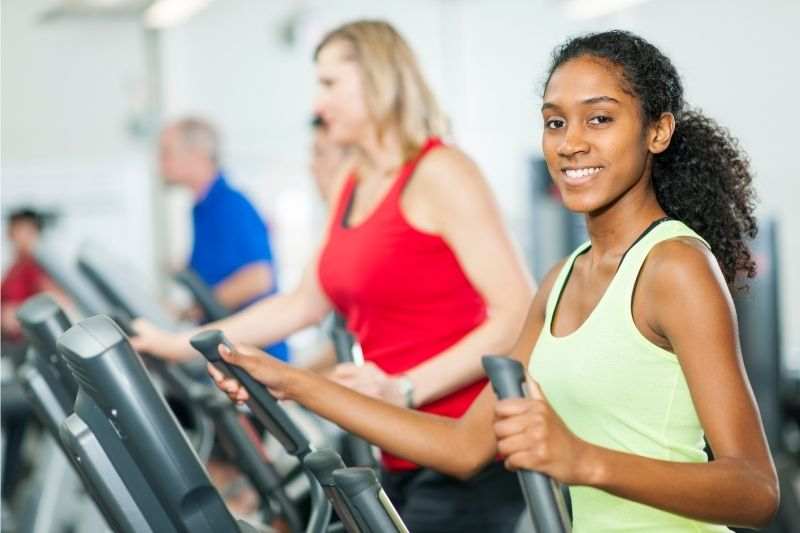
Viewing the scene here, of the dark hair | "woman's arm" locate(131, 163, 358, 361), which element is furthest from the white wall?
"woman's arm" locate(131, 163, 358, 361)

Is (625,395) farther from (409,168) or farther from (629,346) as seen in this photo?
(409,168)

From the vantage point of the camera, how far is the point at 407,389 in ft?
7.18

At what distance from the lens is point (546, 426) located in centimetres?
120

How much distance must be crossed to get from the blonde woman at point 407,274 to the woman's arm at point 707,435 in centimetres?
75

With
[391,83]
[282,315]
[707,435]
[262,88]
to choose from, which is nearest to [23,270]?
[262,88]

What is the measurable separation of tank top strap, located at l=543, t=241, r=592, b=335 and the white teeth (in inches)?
6.7

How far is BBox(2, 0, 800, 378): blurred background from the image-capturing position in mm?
8125

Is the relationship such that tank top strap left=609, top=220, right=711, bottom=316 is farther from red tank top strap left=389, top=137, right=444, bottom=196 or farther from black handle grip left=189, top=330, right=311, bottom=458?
red tank top strap left=389, top=137, right=444, bottom=196

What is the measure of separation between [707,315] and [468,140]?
28.1 feet

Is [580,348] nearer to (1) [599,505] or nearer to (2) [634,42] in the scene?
(1) [599,505]

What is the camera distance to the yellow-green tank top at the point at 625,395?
1.43 metres

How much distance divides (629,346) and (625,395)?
5cm

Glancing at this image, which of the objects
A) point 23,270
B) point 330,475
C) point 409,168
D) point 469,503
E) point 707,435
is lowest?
point 469,503

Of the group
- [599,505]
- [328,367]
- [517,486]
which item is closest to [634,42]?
[599,505]
